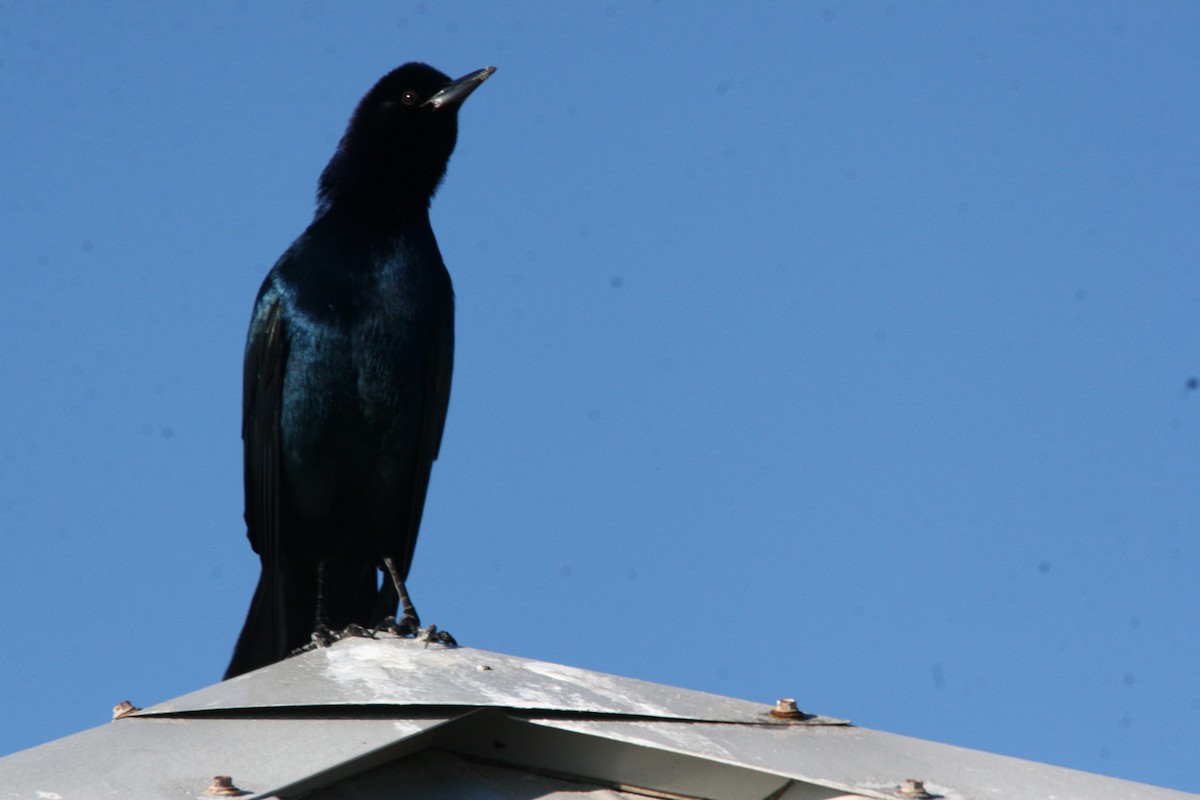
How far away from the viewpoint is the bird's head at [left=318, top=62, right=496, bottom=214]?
6.41m

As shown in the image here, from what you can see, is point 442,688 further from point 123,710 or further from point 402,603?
point 402,603

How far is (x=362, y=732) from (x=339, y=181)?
4045 mm

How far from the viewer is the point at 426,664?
3170 mm

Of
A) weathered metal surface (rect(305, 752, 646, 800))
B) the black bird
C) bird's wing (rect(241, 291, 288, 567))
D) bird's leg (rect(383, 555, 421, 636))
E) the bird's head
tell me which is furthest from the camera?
the bird's head

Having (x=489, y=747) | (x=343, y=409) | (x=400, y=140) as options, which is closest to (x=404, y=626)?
(x=343, y=409)

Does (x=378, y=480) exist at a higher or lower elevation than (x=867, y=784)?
higher

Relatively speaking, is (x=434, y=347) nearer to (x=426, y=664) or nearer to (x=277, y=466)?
(x=277, y=466)

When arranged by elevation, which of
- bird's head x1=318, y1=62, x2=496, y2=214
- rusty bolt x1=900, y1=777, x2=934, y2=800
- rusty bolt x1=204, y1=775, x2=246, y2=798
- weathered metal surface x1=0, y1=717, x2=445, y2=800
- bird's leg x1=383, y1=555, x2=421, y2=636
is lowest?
rusty bolt x1=204, y1=775, x2=246, y2=798

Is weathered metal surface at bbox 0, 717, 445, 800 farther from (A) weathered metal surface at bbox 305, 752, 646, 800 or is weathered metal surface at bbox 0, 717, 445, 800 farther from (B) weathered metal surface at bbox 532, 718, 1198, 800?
(B) weathered metal surface at bbox 532, 718, 1198, 800

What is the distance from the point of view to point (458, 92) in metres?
6.71

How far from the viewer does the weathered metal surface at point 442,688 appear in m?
2.89

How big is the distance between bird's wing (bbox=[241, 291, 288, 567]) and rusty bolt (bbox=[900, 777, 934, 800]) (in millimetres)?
3668

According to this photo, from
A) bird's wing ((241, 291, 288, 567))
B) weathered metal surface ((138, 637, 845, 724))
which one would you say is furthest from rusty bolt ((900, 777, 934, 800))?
bird's wing ((241, 291, 288, 567))

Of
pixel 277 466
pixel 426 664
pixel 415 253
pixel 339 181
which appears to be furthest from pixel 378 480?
pixel 426 664
